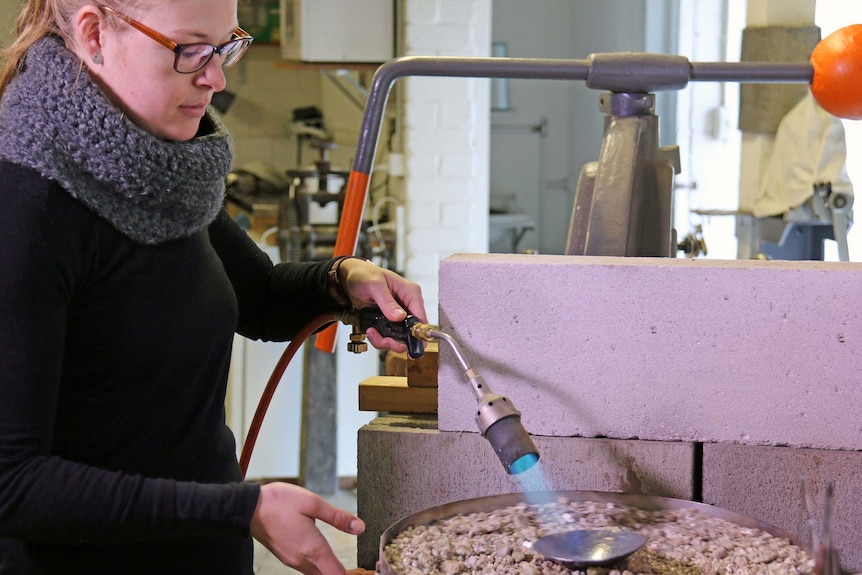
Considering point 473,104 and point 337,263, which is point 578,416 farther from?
point 473,104

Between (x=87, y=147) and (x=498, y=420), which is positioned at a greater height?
(x=87, y=147)

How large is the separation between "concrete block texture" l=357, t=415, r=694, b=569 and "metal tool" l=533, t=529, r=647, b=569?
211 millimetres

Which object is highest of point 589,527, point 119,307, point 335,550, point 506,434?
point 119,307

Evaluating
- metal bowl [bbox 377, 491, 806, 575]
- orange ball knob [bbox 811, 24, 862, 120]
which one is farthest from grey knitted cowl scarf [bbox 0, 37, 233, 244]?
orange ball knob [bbox 811, 24, 862, 120]

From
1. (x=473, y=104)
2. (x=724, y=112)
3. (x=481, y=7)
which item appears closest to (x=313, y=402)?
(x=473, y=104)

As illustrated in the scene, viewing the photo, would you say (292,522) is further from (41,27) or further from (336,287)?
(41,27)

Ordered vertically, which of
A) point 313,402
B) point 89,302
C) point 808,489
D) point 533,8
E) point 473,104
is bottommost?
point 313,402

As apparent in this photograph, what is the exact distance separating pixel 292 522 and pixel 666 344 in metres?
0.47

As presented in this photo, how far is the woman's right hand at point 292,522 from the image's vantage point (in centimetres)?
Answer: 90

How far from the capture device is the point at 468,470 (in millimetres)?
1196

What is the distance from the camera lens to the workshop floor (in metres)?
3.10

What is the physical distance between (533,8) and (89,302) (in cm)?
404

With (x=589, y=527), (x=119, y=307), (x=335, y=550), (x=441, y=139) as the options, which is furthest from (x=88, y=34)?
(x=335, y=550)

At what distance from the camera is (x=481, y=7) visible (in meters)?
3.18
